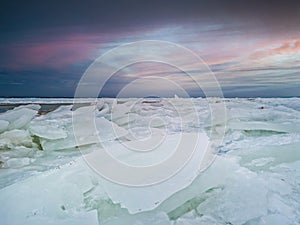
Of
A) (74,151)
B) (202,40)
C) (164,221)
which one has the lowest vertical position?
(164,221)

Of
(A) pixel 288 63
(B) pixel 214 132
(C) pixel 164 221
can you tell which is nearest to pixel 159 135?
(B) pixel 214 132

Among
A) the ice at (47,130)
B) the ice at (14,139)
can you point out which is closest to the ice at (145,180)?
the ice at (47,130)

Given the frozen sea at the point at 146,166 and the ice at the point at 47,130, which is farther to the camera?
the ice at the point at 47,130

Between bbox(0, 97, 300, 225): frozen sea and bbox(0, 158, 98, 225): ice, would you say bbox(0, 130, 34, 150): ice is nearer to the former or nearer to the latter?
bbox(0, 97, 300, 225): frozen sea

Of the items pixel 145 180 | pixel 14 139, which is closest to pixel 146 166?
pixel 145 180

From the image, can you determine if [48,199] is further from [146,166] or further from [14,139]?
[14,139]

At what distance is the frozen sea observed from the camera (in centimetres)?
119

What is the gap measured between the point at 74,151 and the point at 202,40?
1.54m

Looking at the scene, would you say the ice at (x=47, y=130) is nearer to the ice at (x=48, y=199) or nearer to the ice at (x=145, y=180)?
the ice at (x=145, y=180)

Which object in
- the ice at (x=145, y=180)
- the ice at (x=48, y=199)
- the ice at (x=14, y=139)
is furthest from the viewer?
the ice at (x=14, y=139)

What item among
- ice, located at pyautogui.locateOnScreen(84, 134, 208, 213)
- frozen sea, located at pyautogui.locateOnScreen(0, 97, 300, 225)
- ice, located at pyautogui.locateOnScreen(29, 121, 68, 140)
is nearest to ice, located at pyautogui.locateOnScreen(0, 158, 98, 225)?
frozen sea, located at pyautogui.locateOnScreen(0, 97, 300, 225)

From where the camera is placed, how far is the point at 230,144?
2.16m

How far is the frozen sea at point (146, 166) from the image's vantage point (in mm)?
1192

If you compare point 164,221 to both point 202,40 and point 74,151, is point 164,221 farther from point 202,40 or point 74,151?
point 202,40
